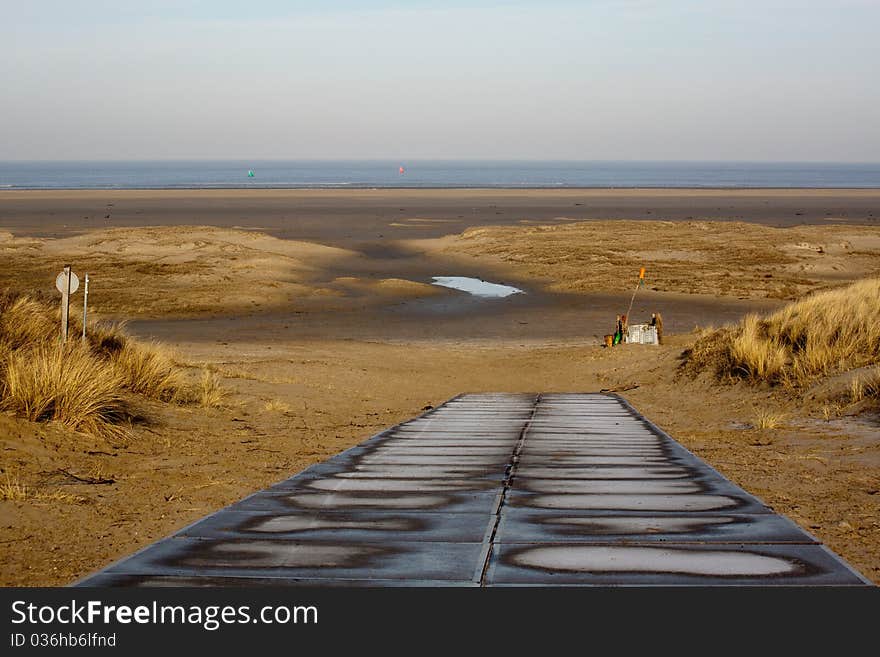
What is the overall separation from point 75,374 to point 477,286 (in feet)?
93.7

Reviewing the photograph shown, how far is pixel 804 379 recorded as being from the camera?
14.5 m

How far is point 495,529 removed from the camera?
7.02 metres

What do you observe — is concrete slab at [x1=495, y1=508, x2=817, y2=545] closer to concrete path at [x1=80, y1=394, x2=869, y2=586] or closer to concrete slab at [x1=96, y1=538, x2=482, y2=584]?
concrete path at [x1=80, y1=394, x2=869, y2=586]

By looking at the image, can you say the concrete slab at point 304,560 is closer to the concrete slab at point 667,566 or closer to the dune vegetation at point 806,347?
the concrete slab at point 667,566

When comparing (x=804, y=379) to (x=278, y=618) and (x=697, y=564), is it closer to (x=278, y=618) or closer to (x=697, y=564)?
(x=697, y=564)

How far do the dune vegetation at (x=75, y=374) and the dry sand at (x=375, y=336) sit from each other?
35 centimetres

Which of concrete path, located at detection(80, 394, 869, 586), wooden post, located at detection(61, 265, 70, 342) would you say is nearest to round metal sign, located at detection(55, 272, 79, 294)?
wooden post, located at detection(61, 265, 70, 342)

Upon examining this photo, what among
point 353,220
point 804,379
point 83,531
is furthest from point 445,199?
point 83,531

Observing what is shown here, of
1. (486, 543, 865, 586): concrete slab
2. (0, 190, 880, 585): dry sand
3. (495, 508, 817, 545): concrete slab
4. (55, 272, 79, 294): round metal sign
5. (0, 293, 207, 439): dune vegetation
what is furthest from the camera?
(55, 272, 79, 294): round metal sign

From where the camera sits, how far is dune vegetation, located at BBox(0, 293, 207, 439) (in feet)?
34.6

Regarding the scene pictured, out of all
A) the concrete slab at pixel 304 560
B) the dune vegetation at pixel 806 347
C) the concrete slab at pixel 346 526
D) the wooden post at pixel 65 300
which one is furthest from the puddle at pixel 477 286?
the concrete slab at pixel 304 560

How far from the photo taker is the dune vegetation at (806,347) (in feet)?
47.0

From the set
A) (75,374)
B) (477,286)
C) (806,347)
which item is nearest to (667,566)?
(75,374)

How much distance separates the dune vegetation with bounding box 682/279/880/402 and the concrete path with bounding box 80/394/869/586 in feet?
15.2
